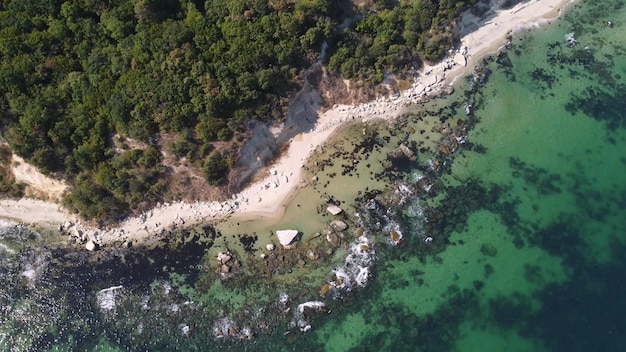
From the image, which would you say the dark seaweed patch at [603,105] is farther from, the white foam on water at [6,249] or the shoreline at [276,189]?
the white foam on water at [6,249]

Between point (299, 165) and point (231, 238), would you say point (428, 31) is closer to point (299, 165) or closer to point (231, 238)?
point (299, 165)

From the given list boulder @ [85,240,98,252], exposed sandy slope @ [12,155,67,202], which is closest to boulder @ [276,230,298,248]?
boulder @ [85,240,98,252]

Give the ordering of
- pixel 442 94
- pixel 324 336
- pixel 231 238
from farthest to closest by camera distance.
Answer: pixel 442 94
pixel 231 238
pixel 324 336

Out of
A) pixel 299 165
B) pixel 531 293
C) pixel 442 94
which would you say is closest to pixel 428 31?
pixel 442 94

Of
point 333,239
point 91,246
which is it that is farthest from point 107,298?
point 333,239

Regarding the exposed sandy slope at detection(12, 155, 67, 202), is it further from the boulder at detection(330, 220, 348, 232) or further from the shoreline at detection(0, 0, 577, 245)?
the boulder at detection(330, 220, 348, 232)
